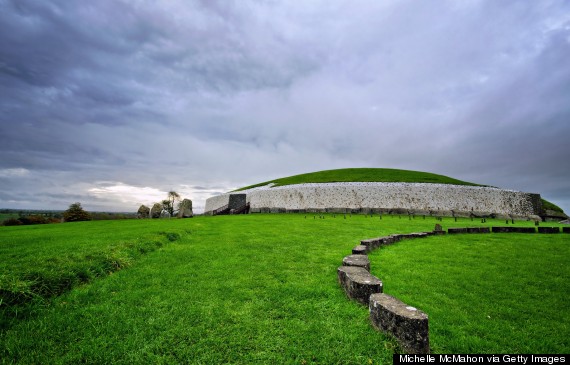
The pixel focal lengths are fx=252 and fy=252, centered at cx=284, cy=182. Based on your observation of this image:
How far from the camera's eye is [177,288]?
5.22 m

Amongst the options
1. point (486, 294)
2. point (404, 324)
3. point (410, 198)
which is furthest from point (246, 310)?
point (410, 198)

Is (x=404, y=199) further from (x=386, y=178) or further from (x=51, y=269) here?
(x=51, y=269)

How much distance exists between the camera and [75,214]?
1116 inches

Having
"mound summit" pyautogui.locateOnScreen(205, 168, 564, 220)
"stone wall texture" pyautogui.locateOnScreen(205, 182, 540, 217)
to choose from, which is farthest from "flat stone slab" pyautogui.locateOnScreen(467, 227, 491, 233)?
"stone wall texture" pyautogui.locateOnScreen(205, 182, 540, 217)

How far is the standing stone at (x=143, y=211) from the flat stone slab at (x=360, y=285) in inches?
1453

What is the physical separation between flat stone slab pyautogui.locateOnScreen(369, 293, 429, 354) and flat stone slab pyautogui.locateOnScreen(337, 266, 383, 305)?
26.8 inches

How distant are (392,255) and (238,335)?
6.50 metres

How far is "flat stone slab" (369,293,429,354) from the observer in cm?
318

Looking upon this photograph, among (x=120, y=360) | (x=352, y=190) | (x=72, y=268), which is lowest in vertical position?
(x=120, y=360)

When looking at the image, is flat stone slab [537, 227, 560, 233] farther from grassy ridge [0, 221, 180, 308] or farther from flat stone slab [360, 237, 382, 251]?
grassy ridge [0, 221, 180, 308]

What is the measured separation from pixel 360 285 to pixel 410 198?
42.7 m

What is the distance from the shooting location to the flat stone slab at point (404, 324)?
3.18m

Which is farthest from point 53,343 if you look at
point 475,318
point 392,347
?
point 475,318

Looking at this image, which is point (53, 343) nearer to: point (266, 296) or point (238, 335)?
point (238, 335)
